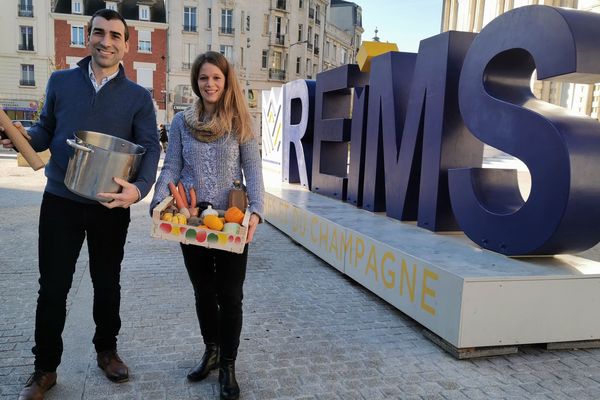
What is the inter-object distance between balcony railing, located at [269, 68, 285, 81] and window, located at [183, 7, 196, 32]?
7.88m

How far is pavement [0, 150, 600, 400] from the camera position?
3080mm

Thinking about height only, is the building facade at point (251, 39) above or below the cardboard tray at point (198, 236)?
above

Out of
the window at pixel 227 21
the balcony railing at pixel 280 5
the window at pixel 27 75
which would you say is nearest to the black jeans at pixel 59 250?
the window at pixel 27 75

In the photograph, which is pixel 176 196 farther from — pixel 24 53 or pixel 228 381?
pixel 24 53

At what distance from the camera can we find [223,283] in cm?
293

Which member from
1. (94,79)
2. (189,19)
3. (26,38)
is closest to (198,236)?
(94,79)

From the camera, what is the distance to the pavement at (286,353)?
3.08 meters

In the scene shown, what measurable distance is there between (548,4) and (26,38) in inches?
1456

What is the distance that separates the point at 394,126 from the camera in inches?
241

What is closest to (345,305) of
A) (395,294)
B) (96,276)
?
(395,294)

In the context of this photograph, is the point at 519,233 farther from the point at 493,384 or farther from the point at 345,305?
the point at 345,305

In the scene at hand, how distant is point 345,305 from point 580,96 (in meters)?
17.5

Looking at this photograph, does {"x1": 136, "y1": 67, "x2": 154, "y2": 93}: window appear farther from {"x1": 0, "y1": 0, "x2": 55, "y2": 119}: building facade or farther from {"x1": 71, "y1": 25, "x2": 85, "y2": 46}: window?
{"x1": 0, "y1": 0, "x2": 55, "y2": 119}: building facade

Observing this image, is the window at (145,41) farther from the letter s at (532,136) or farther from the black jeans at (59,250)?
the black jeans at (59,250)
